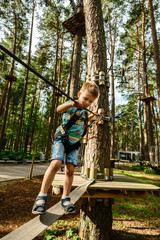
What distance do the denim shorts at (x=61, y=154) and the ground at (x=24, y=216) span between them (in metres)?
3.07

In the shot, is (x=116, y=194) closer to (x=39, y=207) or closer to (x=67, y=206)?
(x=67, y=206)

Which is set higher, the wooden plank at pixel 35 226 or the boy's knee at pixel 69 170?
the boy's knee at pixel 69 170

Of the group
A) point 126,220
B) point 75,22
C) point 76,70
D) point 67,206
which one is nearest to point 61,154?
point 67,206

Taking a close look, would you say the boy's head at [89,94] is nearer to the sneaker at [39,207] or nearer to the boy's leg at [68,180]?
the boy's leg at [68,180]

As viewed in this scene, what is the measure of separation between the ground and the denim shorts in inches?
121

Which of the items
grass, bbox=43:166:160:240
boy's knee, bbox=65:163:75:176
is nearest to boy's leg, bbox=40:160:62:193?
boy's knee, bbox=65:163:75:176

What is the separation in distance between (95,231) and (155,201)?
4282 millimetres

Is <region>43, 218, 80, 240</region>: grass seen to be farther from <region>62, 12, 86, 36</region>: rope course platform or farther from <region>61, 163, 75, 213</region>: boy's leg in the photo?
<region>62, 12, 86, 36</region>: rope course platform

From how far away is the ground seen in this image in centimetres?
380

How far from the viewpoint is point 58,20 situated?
518 inches

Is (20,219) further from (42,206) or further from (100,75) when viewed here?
(100,75)

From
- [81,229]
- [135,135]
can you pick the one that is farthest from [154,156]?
[135,135]

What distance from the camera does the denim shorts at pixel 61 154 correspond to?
1660 millimetres

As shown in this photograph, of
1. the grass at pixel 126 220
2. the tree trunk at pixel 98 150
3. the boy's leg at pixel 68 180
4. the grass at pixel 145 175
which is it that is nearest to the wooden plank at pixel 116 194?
the tree trunk at pixel 98 150
